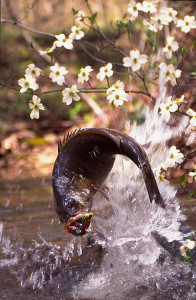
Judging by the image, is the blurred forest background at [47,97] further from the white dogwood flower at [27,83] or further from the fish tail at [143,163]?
the fish tail at [143,163]

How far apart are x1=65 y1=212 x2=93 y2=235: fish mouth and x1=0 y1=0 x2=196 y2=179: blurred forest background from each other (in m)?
3.48


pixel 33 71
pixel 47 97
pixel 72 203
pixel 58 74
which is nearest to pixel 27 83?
pixel 33 71

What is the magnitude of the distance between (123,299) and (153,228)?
69cm

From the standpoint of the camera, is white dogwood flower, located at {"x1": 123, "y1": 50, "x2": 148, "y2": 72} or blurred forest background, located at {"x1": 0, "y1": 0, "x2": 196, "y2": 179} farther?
blurred forest background, located at {"x1": 0, "y1": 0, "x2": 196, "y2": 179}

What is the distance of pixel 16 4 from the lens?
8.43m

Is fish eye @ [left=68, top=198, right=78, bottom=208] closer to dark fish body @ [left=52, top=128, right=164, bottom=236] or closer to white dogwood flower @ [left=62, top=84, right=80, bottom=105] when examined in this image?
dark fish body @ [left=52, top=128, right=164, bottom=236]

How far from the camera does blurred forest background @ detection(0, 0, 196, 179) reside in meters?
7.13

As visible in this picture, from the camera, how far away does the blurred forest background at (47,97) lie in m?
7.13

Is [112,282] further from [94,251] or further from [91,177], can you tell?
[91,177]

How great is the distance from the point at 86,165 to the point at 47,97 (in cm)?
650

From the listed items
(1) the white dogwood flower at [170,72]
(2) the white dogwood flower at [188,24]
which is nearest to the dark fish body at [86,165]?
(1) the white dogwood flower at [170,72]

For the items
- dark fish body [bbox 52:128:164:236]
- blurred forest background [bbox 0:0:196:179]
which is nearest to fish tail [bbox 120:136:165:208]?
dark fish body [bbox 52:128:164:236]

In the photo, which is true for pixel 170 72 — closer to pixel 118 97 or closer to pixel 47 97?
pixel 118 97

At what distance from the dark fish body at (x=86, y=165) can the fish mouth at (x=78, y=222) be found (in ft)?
0.15
